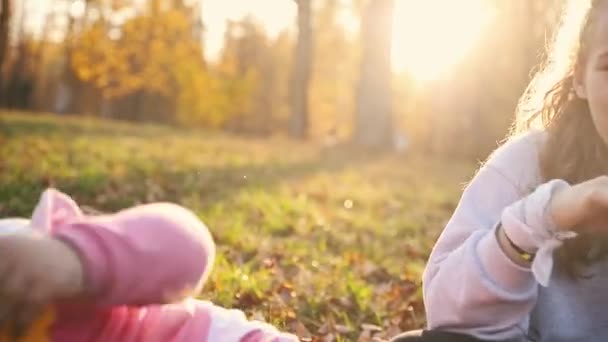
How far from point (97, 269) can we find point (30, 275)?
12cm

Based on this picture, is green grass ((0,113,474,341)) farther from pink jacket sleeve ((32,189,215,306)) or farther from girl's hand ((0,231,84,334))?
girl's hand ((0,231,84,334))

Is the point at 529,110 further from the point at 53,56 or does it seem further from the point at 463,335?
the point at 53,56

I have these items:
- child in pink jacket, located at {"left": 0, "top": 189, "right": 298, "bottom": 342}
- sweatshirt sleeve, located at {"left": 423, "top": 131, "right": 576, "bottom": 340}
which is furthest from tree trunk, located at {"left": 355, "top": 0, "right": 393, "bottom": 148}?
child in pink jacket, located at {"left": 0, "top": 189, "right": 298, "bottom": 342}

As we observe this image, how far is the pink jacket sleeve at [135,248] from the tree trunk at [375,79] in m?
15.7

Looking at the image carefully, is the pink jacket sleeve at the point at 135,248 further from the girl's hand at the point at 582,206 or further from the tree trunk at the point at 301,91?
the tree trunk at the point at 301,91

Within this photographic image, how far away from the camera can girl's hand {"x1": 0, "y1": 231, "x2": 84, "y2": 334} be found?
4.16 feet

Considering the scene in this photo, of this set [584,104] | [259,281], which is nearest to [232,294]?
[259,281]

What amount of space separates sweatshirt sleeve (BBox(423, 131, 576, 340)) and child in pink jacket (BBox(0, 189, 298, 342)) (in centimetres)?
65

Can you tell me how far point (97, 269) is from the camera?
4.50ft

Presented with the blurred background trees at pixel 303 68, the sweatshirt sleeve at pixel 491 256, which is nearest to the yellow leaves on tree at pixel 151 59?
the blurred background trees at pixel 303 68

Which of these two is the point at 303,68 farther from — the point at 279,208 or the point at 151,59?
the point at 279,208

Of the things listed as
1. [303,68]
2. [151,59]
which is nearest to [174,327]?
[303,68]

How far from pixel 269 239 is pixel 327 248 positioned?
415 mm

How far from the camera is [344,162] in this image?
13.4 meters
